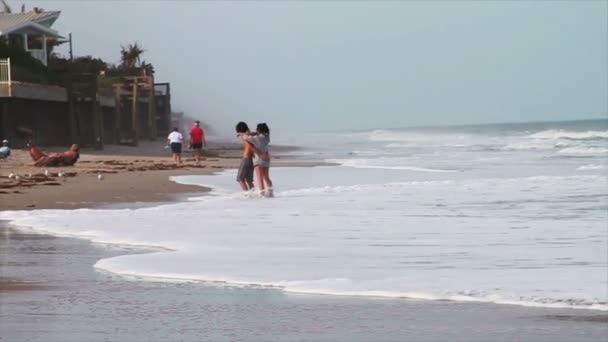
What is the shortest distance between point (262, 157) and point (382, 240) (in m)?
7.25

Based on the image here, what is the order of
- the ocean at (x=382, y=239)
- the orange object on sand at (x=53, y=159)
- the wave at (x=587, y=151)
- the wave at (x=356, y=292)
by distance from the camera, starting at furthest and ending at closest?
the wave at (x=587, y=151)
the orange object on sand at (x=53, y=159)
the ocean at (x=382, y=239)
the wave at (x=356, y=292)

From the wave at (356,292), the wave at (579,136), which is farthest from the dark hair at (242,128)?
the wave at (579,136)

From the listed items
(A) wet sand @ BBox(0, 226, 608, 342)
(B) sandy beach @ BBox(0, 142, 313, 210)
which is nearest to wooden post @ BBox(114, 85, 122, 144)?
(B) sandy beach @ BBox(0, 142, 313, 210)

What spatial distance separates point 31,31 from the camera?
147 ft

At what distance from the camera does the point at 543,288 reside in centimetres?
712

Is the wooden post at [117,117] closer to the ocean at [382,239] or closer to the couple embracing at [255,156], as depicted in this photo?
the ocean at [382,239]

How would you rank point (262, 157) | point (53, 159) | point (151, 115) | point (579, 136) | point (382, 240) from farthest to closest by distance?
point (579, 136) → point (151, 115) → point (53, 159) → point (262, 157) → point (382, 240)

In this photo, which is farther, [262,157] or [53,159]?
[53,159]

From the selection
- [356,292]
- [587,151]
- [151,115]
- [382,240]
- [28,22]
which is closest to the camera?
[356,292]

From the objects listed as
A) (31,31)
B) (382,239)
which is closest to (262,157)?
(382,239)

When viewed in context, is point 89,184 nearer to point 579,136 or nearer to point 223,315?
point 223,315

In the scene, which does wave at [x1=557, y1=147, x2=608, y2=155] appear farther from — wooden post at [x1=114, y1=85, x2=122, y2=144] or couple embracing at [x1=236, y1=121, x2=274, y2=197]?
couple embracing at [x1=236, y1=121, x2=274, y2=197]

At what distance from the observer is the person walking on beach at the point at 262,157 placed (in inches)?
663

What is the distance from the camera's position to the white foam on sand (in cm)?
738
